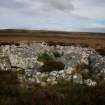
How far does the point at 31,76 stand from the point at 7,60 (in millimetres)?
6993

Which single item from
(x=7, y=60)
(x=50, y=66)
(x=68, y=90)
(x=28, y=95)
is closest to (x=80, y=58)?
(x=50, y=66)

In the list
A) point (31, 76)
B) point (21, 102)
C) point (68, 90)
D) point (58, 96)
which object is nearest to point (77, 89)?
point (68, 90)

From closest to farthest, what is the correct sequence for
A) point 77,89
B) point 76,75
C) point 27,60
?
point 77,89 → point 76,75 → point 27,60

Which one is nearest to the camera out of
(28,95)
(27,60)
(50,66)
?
(28,95)

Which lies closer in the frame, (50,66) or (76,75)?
(76,75)

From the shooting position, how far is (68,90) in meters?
14.8

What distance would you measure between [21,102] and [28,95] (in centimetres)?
128

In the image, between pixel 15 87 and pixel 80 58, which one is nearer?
pixel 15 87

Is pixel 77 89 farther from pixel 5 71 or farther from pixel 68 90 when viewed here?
pixel 5 71

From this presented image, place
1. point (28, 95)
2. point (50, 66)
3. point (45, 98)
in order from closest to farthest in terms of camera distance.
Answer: point (45, 98)
point (28, 95)
point (50, 66)

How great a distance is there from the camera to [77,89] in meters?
14.7

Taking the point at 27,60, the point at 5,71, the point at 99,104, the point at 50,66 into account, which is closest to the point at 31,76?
the point at 5,71

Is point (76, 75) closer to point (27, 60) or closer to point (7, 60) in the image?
point (27, 60)

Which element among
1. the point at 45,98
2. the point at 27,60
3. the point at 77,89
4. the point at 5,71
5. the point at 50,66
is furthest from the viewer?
the point at 27,60
